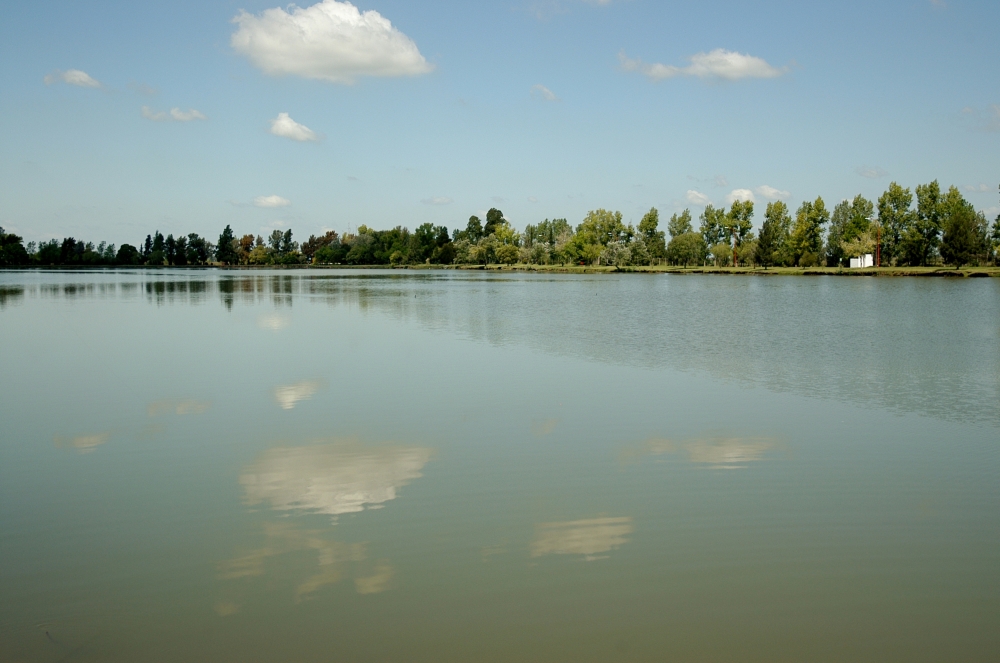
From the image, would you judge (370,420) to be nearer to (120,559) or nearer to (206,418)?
(206,418)

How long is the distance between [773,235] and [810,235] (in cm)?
466

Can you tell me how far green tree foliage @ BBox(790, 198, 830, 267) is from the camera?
81500mm

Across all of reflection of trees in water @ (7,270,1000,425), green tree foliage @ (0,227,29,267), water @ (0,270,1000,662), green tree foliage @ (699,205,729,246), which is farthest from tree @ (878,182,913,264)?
green tree foliage @ (0,227,29,267)

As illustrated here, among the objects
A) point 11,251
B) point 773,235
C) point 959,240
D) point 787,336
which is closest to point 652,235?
point 773,235

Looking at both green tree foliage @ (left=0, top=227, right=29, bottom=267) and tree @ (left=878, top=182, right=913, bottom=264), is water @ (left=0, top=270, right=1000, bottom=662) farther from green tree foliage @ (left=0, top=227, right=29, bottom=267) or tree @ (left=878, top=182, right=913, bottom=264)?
green tree foliage @ (left=0, top=227, right=29, bottom=267)

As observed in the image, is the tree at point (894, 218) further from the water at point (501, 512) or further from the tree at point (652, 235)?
the water at point (501, 512)

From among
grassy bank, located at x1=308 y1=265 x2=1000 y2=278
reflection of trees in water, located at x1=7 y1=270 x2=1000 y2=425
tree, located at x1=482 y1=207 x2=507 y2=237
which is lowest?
reflection of trees in water, located at x1=7 y1=270 x2=1000 y2=425

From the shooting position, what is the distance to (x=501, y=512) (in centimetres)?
642

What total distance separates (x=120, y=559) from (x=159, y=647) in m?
1.44

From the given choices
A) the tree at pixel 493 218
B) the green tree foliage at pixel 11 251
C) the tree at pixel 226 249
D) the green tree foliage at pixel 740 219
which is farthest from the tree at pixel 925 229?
the green tree foliage at pixel 11 251

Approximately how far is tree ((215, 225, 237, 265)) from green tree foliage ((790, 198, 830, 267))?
114m

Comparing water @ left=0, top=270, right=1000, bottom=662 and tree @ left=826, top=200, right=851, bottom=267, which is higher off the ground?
tree @ left=826, top=200, right=851, bottom=267

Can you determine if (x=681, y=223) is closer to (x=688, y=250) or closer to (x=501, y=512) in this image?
(x=688, y=250)

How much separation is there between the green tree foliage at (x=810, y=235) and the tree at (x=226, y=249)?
373ft
